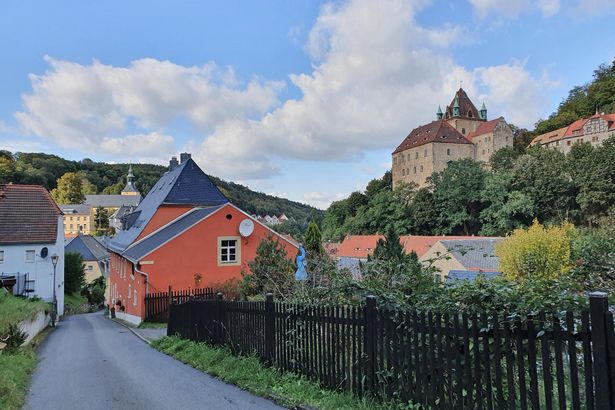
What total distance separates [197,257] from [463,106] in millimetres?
100693

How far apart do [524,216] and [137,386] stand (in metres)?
68.4

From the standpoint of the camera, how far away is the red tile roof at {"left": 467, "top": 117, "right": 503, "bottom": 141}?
9412 centimetres

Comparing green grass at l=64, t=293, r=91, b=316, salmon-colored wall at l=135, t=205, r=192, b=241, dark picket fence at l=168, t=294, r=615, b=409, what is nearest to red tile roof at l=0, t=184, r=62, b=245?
salmon-colored wall at l=135, t=205, r=192, b=241

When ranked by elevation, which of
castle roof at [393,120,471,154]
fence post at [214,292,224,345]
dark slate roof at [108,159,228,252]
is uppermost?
castle roof at [393,120,471,154]

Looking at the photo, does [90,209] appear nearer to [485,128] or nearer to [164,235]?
[485,128]

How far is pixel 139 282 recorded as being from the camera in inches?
875

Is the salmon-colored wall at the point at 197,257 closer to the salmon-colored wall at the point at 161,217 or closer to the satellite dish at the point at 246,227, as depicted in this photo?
the satellite dish at the point at 246,227

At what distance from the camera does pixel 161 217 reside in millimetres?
26453

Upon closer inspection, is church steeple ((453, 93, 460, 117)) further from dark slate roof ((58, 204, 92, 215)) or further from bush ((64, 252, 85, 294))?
dark slate roof ((58, 204, 92, 215))

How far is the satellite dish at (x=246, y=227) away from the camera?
76.1 feet

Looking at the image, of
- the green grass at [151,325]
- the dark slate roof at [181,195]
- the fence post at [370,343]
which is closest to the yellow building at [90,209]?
the dark slate roof at [181,195]

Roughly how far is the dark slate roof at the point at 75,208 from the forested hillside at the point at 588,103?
122 metres

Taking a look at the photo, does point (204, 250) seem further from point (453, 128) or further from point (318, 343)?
point (453, 128)

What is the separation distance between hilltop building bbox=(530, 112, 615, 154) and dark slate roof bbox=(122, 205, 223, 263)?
76.2 meters
